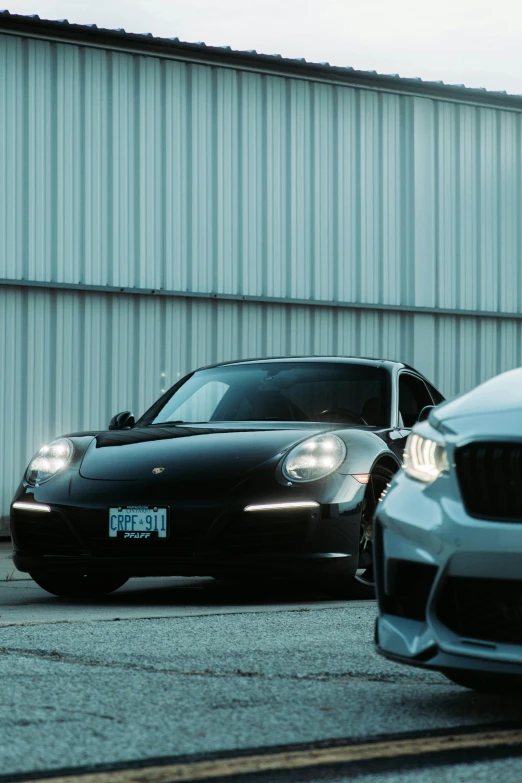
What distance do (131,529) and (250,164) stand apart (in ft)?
28.2

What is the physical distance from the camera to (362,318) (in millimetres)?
15484

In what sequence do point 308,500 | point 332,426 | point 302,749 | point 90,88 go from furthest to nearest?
point 90,88
point 332,426
point 308,500
point 302,749

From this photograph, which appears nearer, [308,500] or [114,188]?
[308,500]

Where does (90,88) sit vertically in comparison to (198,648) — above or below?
above

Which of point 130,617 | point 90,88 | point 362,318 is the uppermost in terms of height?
point 90,88

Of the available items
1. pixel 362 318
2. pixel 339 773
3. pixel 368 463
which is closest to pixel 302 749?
pixel 339 773

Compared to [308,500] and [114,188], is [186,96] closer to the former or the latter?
[114,188]

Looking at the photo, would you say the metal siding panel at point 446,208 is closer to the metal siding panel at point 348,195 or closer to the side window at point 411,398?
the metal siding panel at point 348,195

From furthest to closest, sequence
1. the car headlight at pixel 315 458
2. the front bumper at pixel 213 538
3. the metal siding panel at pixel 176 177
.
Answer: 1. the metal siding panel at pixel 176 177
2. the car headlight at pixel 315 458
3. the front bumper at pixel 213 538

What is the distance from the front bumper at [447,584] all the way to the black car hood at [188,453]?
3.00 m

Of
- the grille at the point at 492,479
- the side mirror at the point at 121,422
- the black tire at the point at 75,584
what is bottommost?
the black tire at the point at 75,584

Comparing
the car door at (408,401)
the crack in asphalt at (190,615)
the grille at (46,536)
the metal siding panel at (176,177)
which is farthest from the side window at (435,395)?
the metal siding panel at (176,177)

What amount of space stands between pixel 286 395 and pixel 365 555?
1314 mm

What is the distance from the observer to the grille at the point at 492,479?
3629 mm
